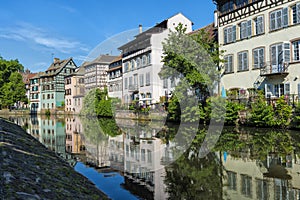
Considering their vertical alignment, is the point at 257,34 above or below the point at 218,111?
above

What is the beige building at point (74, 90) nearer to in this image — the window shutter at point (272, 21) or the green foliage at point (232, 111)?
the green foliage at point (232, 111)

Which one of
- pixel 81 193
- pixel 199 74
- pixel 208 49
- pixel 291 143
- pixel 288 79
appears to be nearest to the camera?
pixel 81 193

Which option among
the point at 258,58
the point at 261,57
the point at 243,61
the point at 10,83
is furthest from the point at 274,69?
the point at 10,83

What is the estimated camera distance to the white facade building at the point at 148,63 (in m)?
38.6

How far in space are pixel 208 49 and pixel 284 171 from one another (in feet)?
65.6

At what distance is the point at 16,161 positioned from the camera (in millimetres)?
6836

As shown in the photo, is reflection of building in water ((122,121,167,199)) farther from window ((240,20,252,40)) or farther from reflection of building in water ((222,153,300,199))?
window ((240,20,252,40))

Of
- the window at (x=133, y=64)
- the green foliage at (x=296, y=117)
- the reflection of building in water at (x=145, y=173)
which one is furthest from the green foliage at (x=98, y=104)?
the reflection of building in water at (x=145, y=173)

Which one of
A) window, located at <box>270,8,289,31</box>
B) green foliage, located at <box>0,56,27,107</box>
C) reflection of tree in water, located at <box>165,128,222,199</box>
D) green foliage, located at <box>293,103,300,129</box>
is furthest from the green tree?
reflection of tree in water, located at <box>165,128,222,199</box>

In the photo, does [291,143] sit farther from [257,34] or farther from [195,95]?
[257,34]

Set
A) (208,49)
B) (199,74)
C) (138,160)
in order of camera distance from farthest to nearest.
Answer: (208,49), (199,74), (138,160)

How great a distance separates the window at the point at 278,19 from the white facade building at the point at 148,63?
41.7ft

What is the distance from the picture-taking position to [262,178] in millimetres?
8078

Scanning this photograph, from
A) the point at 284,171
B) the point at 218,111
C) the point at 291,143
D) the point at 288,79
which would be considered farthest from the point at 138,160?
the point at 288,79
